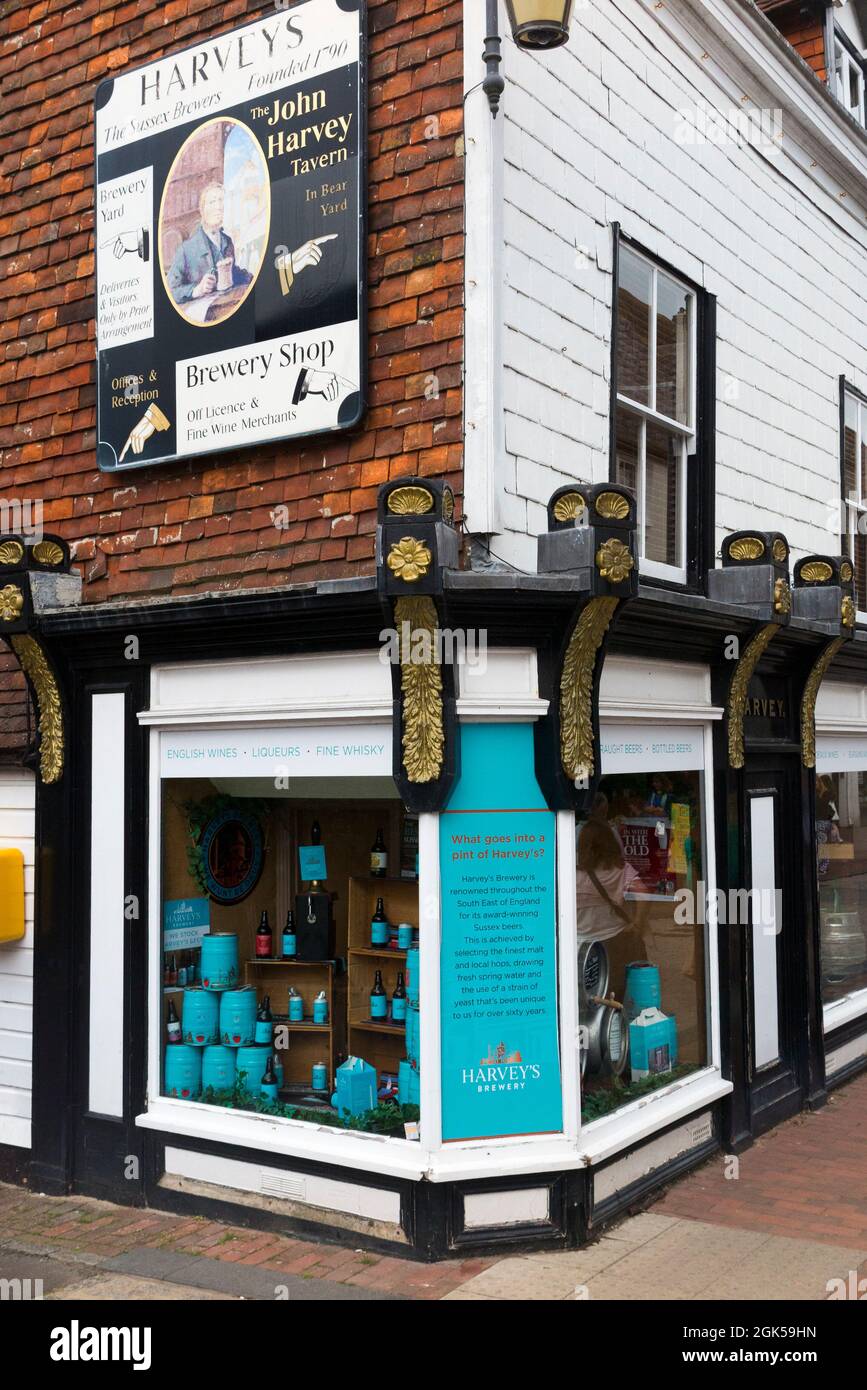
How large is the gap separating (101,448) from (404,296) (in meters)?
2.24

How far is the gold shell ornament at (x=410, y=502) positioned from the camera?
5.54m

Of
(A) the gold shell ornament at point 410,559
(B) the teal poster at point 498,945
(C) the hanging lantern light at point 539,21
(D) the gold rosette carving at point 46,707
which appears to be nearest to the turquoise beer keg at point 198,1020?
(D) the gold rosette carving at point 46,707

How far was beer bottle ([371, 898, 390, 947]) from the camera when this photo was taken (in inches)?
285

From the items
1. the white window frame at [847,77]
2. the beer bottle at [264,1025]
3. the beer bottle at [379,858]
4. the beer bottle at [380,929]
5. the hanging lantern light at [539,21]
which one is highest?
the white window frame at [847,77]

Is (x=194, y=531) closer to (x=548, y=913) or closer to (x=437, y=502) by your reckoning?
(x=437, y=502)

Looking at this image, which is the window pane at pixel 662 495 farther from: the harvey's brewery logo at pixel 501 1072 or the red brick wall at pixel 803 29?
the red brick wall at pixel 803 29

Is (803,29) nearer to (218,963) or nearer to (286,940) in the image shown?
(286,940)

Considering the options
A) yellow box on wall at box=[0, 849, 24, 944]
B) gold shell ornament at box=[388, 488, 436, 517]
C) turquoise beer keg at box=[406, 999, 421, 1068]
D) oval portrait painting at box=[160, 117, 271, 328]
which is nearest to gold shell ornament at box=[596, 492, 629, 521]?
gold shell ornament at box=[388, 488, 436, 517]

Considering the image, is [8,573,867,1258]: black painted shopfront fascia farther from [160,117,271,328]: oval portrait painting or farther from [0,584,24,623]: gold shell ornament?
[160,117,271,328]: oval portrait painting

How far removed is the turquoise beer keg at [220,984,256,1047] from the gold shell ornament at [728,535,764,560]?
3880mm

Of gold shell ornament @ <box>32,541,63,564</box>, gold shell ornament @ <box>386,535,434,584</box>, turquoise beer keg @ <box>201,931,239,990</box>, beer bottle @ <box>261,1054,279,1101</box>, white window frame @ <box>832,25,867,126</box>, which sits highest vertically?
white window frame @ <box>832,25,867,126</box>

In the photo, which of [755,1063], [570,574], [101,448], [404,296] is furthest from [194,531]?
[755,1063]

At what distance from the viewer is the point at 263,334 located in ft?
22.0

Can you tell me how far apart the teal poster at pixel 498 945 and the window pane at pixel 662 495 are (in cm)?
217
